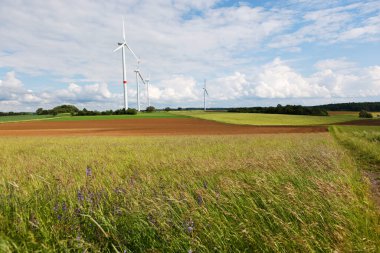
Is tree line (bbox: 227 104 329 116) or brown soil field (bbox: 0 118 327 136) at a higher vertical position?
tree line (bbox: 227 104 329 116)

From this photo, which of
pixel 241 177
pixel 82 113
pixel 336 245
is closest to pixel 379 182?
pixel 241 177

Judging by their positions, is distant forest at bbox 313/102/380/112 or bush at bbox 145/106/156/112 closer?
distant forest at bbox 313/102/380/112

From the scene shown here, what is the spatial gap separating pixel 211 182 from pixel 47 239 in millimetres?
4499

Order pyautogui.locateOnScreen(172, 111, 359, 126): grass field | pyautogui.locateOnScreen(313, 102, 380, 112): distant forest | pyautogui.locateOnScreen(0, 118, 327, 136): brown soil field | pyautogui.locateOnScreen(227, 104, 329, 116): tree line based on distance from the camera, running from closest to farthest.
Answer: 1. pyautogui.locateOnScreen(0, 118, 327, 136): brown soil field
2. pyautogui.locateOnScreen(172, 111, 359, 126): grass field
3. pyautogui.locateOnScreen(227, 104, 329, 116): tree line
4. pyautogui.locateOnScreen(313, 102, 380, 112): distant forest

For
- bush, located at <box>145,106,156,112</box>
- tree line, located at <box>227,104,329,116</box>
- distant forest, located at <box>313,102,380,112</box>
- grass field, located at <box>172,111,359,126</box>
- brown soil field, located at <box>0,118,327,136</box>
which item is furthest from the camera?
bush, located at <box>145,106,156,112</box>

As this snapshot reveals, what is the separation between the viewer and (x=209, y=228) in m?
4.35

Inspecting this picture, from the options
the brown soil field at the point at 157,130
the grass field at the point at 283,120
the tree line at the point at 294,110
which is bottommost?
the brown soil field at the point at 157,130

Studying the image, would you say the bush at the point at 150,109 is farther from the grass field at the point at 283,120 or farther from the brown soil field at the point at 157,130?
the brown soil field at the point at 157,130

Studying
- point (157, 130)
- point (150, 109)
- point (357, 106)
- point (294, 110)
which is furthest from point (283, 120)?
point (357, 106)

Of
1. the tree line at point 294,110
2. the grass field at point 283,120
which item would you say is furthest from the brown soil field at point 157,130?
the tree line at point 294,110

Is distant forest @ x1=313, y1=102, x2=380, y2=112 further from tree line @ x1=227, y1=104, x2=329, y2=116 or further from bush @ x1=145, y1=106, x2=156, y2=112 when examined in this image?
bush @ x1=145, y1=106, x2=156, y2=112

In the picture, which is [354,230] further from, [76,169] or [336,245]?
[76,169]

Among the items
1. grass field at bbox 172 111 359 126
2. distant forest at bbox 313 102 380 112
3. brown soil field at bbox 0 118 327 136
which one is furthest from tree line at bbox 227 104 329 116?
brown soil field at bbox 0 118 327 136

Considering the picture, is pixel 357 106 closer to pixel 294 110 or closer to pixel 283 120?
pixel 294 110
